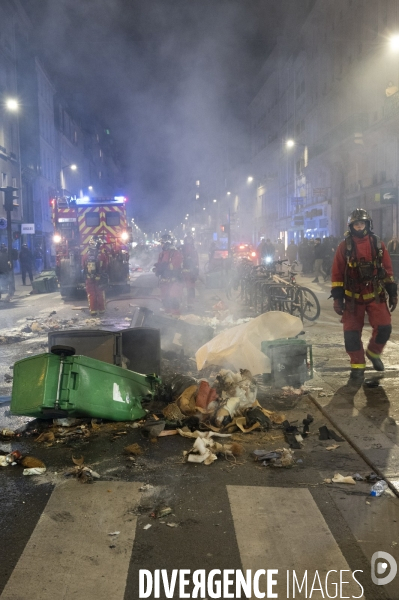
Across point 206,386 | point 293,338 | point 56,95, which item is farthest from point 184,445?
point 56,95

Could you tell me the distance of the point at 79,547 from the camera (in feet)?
9.82

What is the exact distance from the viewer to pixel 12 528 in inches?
126

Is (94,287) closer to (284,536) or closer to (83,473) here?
(83,473)

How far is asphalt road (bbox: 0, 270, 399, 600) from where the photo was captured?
2.72 metres

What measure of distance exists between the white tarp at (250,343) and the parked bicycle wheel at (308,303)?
463 centimetres

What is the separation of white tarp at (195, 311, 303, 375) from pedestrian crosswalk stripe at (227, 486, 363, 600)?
2.72m

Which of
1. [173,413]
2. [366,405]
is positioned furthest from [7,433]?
[366,405]

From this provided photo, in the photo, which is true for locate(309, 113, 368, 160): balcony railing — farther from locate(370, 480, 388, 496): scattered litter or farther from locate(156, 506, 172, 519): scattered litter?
→ locate(156, 506, 172, 519): scattered litter

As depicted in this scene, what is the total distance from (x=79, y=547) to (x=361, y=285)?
4.23 meters

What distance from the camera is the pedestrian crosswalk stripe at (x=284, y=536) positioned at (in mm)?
2762

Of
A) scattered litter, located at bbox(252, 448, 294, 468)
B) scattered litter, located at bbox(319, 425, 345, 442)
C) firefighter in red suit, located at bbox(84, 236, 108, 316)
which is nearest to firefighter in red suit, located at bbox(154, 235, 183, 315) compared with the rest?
firefighter in red suit, located at bbox(84, 236, 108, 316)

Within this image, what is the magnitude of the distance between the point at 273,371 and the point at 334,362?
5.33ft

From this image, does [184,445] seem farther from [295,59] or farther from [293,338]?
[295,59]

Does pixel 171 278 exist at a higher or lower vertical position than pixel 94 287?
higher
